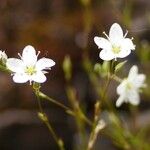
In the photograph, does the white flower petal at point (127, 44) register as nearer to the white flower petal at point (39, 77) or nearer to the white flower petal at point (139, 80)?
the white flower petal at point (39, 77)

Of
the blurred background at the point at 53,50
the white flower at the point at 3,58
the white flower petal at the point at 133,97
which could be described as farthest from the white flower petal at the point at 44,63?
the blurred background at the point at 53,50

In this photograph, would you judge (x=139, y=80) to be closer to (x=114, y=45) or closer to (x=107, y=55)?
(x=114, y=45)

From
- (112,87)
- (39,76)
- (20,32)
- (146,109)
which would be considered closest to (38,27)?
(20,32)

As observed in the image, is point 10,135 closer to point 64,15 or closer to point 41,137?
point 41,137

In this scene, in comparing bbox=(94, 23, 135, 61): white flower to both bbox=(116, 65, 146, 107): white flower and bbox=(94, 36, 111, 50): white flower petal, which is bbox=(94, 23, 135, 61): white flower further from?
bbox=(116, 65, 146, 107): white flower

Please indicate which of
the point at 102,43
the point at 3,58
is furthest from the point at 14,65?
the point at 102,43
